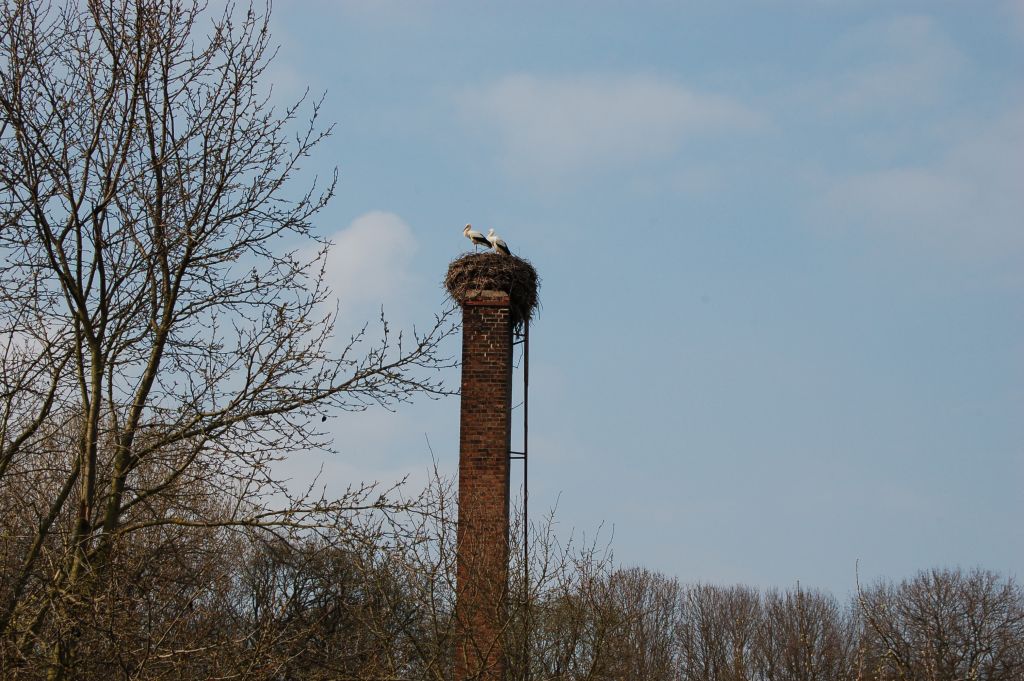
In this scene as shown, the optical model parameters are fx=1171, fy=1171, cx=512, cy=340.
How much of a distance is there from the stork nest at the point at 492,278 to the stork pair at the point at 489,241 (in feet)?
0.46

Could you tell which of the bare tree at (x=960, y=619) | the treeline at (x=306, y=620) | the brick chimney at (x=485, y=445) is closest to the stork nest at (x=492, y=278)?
the brick chimney at (x=485, y=445)

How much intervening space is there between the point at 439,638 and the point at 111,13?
619cm

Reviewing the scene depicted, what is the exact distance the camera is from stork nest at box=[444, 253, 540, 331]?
1434cm

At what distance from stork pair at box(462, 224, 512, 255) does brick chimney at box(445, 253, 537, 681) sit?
0.70 ft

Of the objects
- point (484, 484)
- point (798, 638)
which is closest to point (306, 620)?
point (484, 484)

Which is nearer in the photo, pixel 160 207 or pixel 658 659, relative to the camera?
pixel 160 207

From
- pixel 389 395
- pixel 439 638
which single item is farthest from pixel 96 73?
pixel 439 638

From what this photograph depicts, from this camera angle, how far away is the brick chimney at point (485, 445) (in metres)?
11.7

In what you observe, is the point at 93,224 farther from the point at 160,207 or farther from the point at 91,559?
the point at 91,559

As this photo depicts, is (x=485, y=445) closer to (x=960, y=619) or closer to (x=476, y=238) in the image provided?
(x=476, y=238)

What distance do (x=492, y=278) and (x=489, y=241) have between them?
2.31 ft

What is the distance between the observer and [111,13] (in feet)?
29.3

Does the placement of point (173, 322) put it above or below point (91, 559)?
above

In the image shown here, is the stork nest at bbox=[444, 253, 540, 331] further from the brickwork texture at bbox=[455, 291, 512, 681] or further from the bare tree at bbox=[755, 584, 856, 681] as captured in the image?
the bare tree at bbox=[755, 584, 856, 681]
